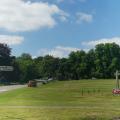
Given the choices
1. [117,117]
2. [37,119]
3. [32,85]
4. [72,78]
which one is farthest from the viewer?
[72,78]

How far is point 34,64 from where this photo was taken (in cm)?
5681

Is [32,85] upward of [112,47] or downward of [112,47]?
downward

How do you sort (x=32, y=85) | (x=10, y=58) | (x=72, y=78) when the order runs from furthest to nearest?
(x=72, y=78), (x=32, y=85), (x=10, y=58)

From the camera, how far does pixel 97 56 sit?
285ft

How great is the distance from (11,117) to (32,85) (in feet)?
161

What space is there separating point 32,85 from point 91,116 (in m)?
48.6

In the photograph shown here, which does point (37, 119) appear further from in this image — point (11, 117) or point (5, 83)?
point (5, 83)

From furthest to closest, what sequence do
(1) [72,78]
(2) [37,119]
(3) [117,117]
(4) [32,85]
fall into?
(1) [72,78], (4) [32,85], (3) [117,117], (2) [37,119]

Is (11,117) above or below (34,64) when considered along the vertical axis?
below

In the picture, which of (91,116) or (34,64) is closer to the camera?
(91,116)

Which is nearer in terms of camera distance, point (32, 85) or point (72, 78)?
point (32, 85)

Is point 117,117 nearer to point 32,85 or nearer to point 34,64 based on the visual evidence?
point 34,64

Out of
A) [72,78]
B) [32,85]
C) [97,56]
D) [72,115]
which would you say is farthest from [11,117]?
[72,78]

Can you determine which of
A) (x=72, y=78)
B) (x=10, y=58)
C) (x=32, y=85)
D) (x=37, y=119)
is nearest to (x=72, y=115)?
(x=37, y=119)
